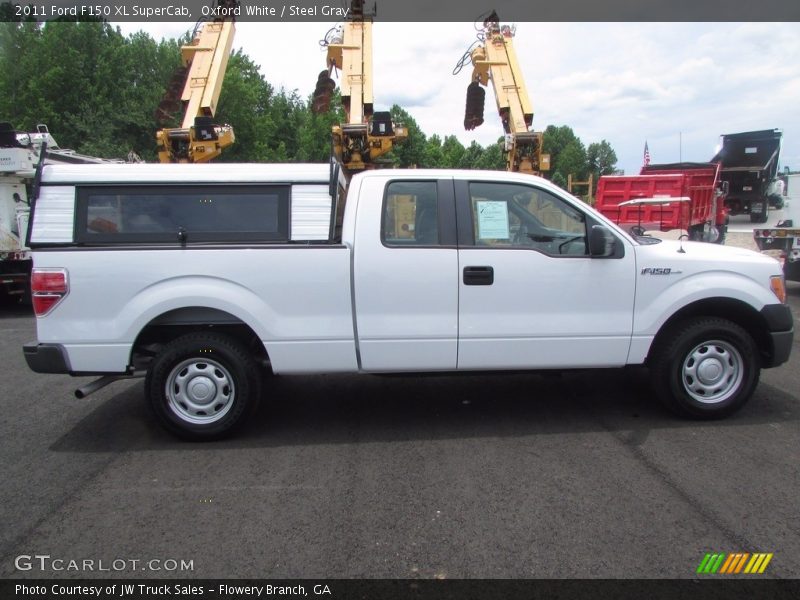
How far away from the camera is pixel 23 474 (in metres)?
3.99

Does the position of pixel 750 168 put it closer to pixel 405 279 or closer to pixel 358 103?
pixel 358 103

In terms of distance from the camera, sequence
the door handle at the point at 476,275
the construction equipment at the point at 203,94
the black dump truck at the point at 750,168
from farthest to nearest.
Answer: the black dump truck at the point at 750,168 < the construction equipment at the point at 203,94 < the door handle at the point at 476,275

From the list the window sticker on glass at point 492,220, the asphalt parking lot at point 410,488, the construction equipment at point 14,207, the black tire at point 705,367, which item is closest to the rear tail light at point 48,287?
A: the asphalt parking lot at point 410,488

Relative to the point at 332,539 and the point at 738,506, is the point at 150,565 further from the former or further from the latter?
the point at 738,506

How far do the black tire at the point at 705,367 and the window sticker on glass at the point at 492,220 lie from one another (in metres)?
1.58

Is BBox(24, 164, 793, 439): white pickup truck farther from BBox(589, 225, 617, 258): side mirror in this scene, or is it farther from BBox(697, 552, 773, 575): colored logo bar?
BBox(697, 552, 773, 575): colored logo bar

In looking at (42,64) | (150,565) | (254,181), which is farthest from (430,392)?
(42,64)

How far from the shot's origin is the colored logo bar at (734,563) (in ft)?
9.18

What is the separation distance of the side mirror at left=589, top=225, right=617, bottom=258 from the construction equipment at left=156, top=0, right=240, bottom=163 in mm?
10335

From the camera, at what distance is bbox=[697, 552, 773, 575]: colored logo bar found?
9.18 feet

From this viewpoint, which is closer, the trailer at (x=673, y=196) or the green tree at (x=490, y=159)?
the trailer at (x=673, y=196)

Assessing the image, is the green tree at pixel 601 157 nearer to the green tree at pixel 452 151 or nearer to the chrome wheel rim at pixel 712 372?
the green tree at pixel 452 151

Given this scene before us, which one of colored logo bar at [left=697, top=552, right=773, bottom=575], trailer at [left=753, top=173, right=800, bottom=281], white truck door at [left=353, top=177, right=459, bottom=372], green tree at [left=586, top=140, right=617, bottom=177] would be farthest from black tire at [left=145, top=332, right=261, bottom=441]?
green tree at [left=586, top=140, right=617, bottom=177]
